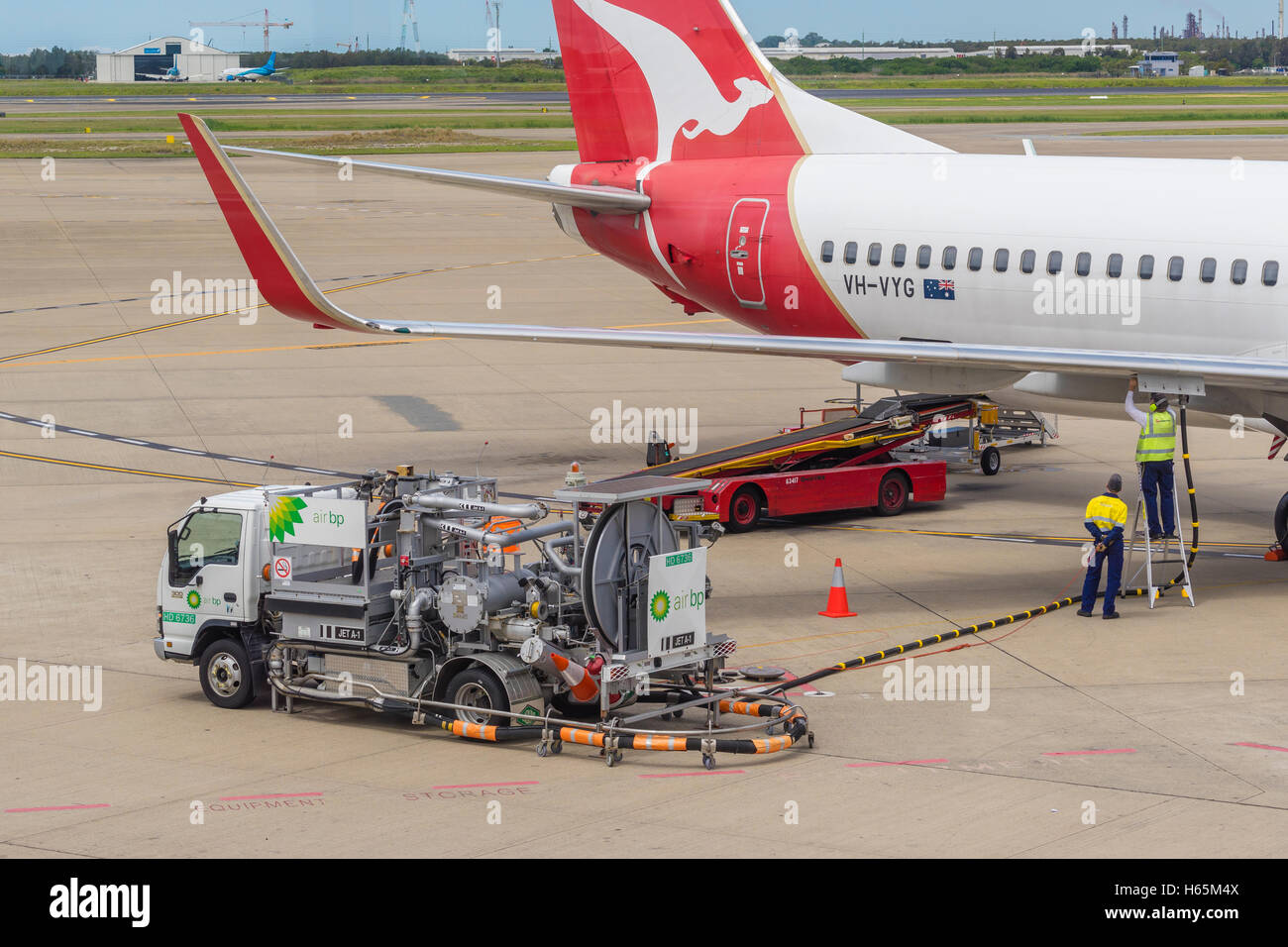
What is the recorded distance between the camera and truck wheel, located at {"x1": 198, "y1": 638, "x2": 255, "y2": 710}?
16.0 m

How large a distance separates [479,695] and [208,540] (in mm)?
3607

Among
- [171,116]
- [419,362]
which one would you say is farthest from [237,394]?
[171,116]

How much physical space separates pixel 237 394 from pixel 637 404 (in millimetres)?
8274

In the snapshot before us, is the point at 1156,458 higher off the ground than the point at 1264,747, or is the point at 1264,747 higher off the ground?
the point at 1156,458

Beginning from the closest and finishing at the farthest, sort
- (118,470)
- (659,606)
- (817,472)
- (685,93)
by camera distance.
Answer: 1. (659,606)
2. (817,472)
3. (118,470)
4. (685,93)

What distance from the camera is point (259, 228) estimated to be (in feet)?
58.0

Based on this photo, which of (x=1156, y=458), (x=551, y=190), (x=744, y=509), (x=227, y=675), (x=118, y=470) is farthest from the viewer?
(x=118, y=470)

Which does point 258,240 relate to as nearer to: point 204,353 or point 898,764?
point 898,764

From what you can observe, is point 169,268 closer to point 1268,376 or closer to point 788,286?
point 788,286

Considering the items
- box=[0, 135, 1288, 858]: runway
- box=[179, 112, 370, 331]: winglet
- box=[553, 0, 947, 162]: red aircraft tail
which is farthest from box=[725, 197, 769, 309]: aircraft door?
box=[179, 112, 370, 331]: winglet

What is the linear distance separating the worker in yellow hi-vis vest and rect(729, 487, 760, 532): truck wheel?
18.4ft

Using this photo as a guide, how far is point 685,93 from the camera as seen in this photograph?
89.7 ft

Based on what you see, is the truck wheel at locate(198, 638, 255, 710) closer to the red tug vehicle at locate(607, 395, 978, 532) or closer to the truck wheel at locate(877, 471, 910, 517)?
the red tug vehicle at locate(607, 395, 978, 532)

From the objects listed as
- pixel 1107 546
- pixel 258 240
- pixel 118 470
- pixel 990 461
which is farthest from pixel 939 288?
pixel 118 470
